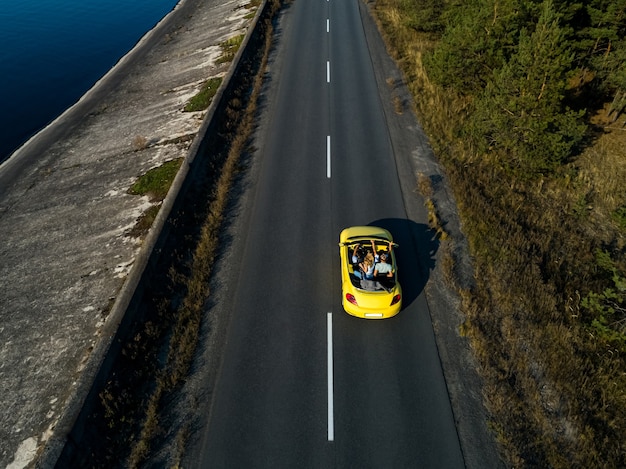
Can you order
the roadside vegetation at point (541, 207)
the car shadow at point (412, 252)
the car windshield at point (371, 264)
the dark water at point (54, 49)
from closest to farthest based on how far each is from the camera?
the roadside vegetation at point (541, 207)
the car windshield at point (371, 264)
the car shadow at point (412, 252)
the dark water at point (54, 49)

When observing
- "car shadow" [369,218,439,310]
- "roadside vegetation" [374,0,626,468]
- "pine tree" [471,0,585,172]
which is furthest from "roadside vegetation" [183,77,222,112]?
"pine tree" [471,0,585,172]

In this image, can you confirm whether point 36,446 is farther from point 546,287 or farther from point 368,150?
point 368,150

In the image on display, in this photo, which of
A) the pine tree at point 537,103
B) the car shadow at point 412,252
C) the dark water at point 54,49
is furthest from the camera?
the dark water at point 54,49

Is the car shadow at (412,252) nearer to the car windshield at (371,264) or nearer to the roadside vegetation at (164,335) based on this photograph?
the car windshield at (371,264)

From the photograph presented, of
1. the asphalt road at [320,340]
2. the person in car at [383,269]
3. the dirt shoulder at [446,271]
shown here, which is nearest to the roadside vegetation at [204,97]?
the asphalt road at [320,340]

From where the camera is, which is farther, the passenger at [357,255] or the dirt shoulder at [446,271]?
the passenger at [357,255]

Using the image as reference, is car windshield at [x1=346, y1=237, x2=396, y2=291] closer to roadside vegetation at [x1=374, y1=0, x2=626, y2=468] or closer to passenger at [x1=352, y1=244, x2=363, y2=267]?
passenger at [x1=352, y1=244, x2=363, y2=267]

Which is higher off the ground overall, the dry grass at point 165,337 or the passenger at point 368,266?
the passenger at point 368,266
